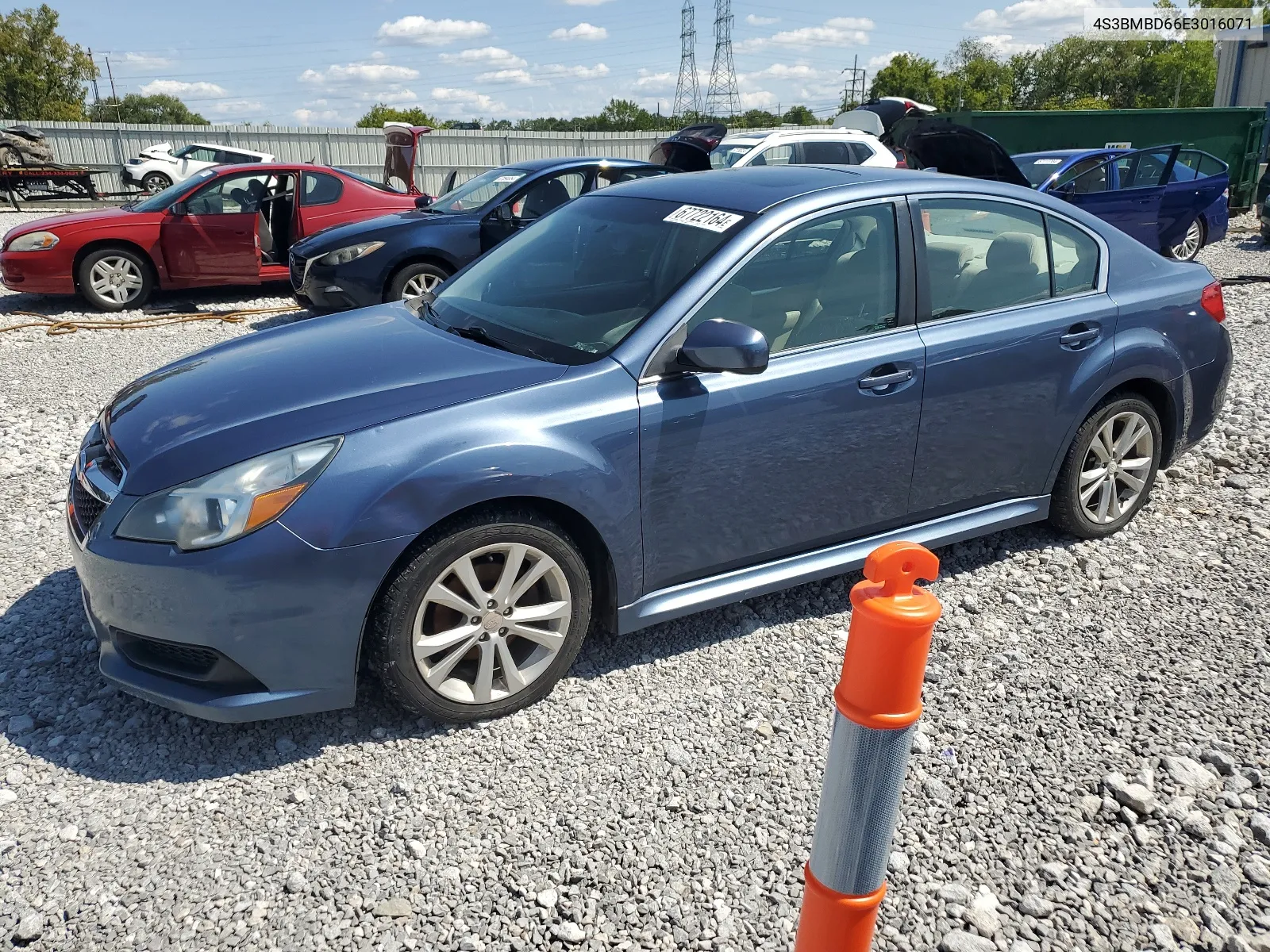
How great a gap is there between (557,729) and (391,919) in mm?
885

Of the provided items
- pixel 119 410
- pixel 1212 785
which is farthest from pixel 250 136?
pixel 1212 785

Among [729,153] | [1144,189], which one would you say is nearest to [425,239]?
[729,153]

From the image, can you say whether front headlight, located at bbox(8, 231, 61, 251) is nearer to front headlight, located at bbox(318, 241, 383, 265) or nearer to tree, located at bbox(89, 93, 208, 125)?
front headlight, located at bbox(318, 241, 383, 265)

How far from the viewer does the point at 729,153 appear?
13.0 m

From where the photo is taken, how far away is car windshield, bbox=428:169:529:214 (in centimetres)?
976

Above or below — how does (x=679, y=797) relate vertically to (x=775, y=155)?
below

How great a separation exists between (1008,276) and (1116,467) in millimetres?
1099

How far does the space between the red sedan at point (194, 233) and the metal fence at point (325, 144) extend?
18747mm

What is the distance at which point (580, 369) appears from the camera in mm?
3217

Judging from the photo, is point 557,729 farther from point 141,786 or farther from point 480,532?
point 141,786

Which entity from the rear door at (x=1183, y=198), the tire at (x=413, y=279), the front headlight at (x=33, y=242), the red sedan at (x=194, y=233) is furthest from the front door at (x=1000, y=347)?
the rear door at (x=1183, y=198)

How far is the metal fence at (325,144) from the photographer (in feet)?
95.6

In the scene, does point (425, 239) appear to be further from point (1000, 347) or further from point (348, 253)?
point (1000, 347)

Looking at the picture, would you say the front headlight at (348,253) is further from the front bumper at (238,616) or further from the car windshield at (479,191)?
the front bumper at (238,616)
